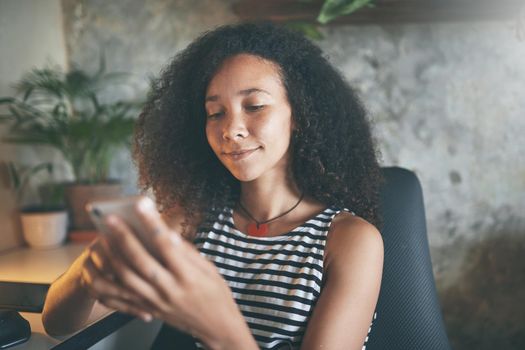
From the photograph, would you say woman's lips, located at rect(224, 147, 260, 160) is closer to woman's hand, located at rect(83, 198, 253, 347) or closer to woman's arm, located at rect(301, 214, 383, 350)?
woman's arm, located at rect(301, 214, 383, 350)

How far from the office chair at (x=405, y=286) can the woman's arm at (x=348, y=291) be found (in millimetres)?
172

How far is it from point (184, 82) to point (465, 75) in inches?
45.9

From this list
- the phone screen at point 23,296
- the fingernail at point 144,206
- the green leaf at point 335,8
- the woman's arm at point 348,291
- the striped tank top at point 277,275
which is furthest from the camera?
the green leaf at point 335,8

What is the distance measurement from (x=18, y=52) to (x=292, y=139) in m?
1.30

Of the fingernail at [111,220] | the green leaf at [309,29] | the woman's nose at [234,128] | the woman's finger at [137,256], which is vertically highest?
the green leaf at [309,29]

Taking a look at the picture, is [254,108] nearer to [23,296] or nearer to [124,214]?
[124,214]

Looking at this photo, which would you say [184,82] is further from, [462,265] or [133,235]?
[462,265]

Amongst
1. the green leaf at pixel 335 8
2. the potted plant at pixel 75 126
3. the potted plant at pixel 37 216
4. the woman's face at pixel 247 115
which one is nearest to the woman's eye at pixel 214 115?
the woman's face at pixel 247 115

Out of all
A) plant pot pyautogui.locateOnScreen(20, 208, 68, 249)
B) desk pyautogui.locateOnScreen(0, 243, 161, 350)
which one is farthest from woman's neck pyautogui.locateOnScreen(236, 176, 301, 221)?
plant pot pyautogui.locateOnScreen(20, 208, 68, 249)

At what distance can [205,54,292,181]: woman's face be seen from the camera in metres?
1.05

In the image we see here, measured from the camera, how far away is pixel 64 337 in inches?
39.4

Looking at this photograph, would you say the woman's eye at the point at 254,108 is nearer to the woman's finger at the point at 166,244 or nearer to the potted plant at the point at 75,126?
the woman's finger at the point at 166,244

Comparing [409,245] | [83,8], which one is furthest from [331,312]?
[83,8]

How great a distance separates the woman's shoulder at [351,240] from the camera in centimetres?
102
